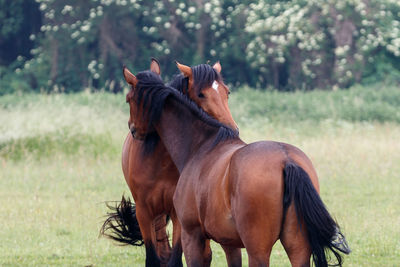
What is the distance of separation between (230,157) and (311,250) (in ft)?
2.70

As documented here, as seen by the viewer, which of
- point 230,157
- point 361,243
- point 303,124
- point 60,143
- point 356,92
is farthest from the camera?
point 356,92

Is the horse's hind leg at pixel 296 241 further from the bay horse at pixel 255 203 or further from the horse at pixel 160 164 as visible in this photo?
the horse at pixel 160 164

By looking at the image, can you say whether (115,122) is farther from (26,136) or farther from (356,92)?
(356,92)

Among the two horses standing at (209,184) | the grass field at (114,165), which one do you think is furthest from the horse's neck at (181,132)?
the grass field at (114,165)

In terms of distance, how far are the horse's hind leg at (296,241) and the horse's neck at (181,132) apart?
4.06ft

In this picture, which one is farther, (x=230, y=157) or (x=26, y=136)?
(x=26, y=136)

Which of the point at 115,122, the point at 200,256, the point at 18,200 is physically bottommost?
the point at 115,122

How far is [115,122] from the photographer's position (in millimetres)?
17250

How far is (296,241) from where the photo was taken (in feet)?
14.5

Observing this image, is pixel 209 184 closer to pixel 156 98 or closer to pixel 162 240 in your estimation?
pixel 156 98

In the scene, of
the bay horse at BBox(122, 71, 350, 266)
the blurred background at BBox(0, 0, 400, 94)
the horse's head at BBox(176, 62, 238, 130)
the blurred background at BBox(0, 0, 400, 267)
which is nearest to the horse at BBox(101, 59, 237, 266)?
the horse's head at BBox(176, 62, 238, 130)

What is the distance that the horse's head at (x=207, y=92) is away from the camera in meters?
6.22

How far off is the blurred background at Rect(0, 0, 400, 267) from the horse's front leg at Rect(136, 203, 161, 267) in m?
0.86

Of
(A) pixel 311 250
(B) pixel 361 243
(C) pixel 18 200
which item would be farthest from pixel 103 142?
(A) pixel 311 250
